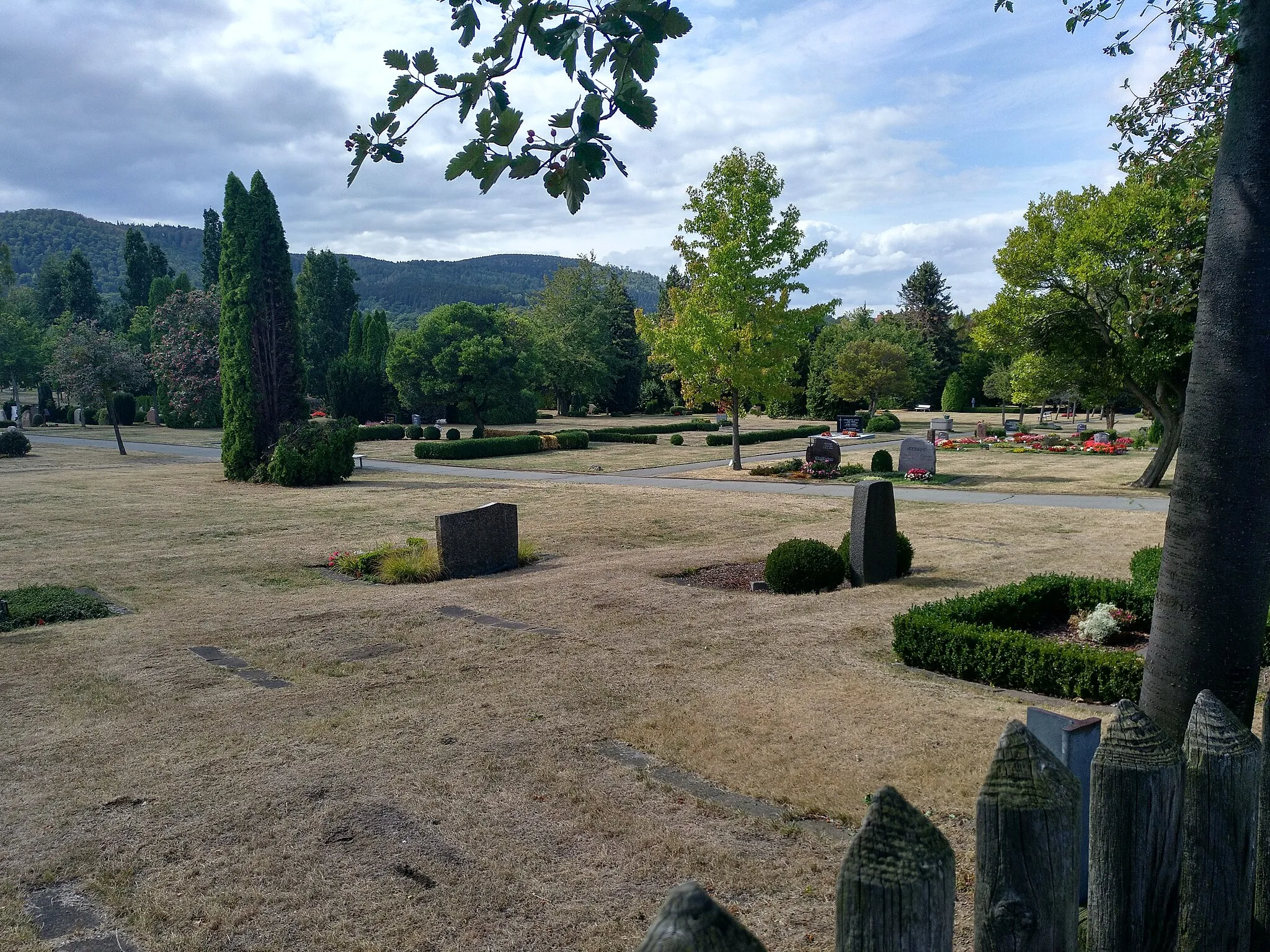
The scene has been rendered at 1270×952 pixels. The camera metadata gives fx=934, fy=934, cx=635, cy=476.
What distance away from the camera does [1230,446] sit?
3.60m

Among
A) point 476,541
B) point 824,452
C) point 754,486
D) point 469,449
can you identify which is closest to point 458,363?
point 469,449

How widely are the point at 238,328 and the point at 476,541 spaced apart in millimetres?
16642

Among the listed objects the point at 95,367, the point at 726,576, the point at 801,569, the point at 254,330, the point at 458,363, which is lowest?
the point at 726,576

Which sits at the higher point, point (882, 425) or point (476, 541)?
point (882, 425)

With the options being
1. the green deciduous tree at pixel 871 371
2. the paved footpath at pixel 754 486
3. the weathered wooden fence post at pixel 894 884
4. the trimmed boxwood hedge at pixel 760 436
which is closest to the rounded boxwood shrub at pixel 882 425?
the green deciduous tree at pixel 871 371

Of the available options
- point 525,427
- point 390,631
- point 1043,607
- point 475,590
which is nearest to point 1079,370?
point 1043,607

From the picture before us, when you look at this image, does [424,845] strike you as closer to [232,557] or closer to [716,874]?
[716,874]

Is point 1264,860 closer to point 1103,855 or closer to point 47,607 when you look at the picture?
point 1103,855

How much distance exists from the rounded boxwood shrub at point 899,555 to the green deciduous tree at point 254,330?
63.5 ft

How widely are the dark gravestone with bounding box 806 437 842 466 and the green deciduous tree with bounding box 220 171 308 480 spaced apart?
1510cm

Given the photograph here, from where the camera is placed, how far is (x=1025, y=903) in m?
2.01

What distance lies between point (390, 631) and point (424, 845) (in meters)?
4.97

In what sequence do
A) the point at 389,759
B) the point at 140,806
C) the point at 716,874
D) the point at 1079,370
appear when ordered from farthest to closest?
the point at 1079,370
the point at 389,759
the point at 140,806
the point at 716,874

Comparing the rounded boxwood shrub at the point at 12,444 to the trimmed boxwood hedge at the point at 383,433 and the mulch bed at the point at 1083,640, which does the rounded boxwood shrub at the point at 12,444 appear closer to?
the trimmed boxwood hedge at the point at 383,433
